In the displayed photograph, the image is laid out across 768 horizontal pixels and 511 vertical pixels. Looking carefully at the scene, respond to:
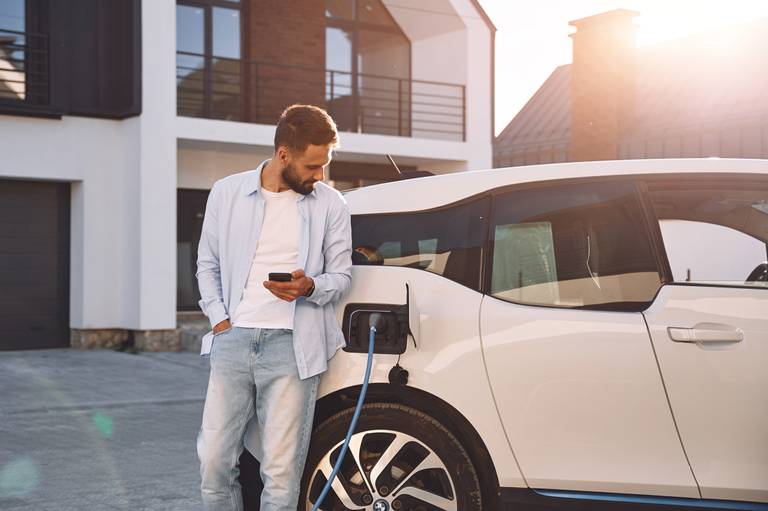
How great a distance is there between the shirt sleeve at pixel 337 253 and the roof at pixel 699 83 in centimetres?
1577

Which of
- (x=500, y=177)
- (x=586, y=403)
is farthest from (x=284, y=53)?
(x=586, y=403)

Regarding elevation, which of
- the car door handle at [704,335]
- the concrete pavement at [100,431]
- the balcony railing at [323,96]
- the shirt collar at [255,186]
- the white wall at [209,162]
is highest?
the balcony railing at [323,96]

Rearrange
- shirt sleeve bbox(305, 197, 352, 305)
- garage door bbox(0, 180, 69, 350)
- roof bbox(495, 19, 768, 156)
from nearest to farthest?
shirt sleeve bbox(305, 197, 352, 305)
garage door bbox(0, 180, 69, 350)
roof bbox(495, 19, 768, 156)

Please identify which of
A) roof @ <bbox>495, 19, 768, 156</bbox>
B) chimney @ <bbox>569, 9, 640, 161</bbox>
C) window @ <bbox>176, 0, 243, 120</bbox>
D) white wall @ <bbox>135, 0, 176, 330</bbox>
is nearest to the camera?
white wall @ <bbox>135, 0, 176, 330</bbox>

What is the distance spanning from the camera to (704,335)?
4.17 metres

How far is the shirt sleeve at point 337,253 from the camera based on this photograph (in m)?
4.22

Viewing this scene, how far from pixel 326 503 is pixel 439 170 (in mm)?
15273

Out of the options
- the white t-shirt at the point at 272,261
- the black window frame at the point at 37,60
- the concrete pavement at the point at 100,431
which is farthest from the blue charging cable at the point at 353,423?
the black window frame at the point at 37,60

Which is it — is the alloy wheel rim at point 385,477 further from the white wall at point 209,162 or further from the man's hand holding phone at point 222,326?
the white wall at point 209,162

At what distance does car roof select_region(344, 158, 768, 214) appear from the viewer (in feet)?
14.7

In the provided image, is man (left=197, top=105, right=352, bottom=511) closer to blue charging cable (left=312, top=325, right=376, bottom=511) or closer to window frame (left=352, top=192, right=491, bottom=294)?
blue charging cable (left=312, top=325, right=376, bottom=511)

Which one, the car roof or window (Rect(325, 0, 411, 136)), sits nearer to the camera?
the car roof

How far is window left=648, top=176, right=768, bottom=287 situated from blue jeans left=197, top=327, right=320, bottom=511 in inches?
60.0

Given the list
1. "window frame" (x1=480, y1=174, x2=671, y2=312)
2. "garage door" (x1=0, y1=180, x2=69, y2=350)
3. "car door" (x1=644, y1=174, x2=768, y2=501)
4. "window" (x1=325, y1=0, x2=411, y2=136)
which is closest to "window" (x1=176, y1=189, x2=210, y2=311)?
"garage door" (x1=0, y1=180, x2=69, y2=350)
